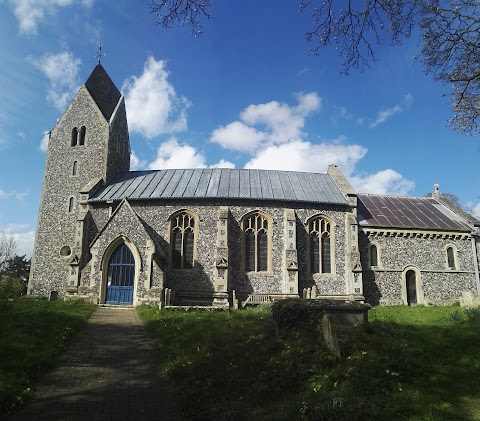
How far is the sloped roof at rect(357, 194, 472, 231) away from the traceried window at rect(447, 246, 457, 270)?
143 centimetres

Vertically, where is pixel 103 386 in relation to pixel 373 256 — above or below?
below

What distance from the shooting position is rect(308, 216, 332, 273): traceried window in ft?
78.4

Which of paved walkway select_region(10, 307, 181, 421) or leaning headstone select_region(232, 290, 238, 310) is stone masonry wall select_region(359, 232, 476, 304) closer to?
leaning headstone select_region(232, 290, 238, 310)

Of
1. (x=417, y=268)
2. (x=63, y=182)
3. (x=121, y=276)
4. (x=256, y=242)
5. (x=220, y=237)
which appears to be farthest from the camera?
(x=63, y=182)

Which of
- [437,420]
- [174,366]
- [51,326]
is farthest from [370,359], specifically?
[51,326]

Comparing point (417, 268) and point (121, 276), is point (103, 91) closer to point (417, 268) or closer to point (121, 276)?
point (121, 276)

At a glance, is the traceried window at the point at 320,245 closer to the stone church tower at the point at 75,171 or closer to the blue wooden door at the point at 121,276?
the blue wooden door at the point at 121,276

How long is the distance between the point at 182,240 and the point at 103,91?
588 inches

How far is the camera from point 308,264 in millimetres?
23531

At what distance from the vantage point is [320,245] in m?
24.1

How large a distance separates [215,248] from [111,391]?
15789mm

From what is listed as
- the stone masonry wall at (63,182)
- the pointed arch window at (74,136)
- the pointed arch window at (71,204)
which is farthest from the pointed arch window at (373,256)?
the pointed arch window at (74,136)

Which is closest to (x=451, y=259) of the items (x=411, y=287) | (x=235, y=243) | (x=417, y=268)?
(x=417, y=268)

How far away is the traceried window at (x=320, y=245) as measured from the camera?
78.4 feet
